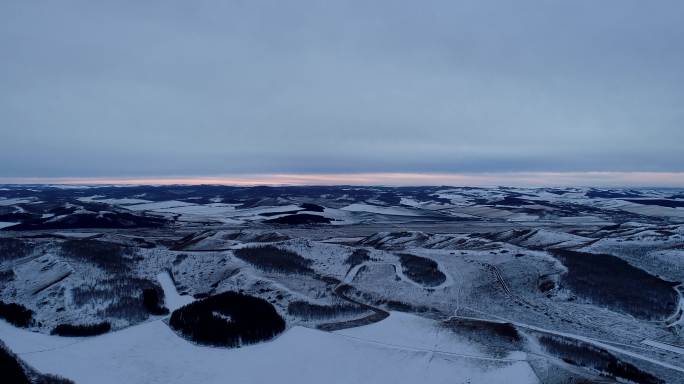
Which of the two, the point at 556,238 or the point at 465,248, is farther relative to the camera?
the point at 556,238

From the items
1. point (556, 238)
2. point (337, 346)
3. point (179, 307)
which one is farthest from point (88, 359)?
point (556, 238)

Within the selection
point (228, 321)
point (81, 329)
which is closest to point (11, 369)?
point (81, 329)

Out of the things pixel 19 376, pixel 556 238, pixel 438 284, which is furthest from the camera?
pixel 556 238

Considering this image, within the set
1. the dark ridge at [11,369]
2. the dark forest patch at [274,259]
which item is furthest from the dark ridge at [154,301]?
the dark forest patch at [274,259]

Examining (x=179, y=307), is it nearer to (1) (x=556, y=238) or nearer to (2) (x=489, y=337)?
(2) (x=489, y=337)

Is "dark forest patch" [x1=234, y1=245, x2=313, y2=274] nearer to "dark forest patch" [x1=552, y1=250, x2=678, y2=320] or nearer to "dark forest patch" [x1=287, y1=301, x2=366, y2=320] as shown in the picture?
"dark forest patch" [x1=287, y1=301, x2=366, y2=320]

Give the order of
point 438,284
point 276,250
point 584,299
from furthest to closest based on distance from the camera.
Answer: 1. point 276,250
2. point 438,284
3. point 584,299

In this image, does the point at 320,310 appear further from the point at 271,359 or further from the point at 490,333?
the point at 490,333

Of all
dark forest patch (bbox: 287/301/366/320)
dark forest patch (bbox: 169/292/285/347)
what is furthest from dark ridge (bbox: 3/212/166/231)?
dark forest patch (bbox: 287/301/366/320)
